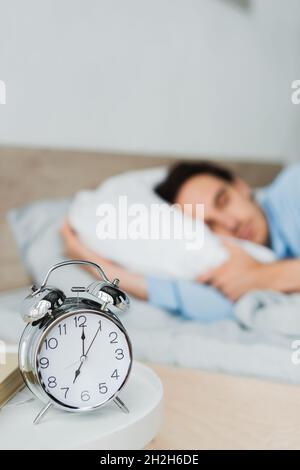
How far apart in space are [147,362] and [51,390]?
34cm

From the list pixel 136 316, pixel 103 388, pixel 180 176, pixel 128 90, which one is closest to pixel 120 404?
pixel 103 388

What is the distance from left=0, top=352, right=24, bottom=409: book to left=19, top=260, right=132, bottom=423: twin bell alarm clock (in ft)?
0.14

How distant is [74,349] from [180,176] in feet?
3.39

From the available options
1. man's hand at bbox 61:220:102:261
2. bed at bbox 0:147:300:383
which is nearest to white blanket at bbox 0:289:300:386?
bed at bbox 0:147:300:383

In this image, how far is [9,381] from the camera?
588mm

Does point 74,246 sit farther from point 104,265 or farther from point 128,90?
point 128,90

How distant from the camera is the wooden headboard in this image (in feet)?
4.13

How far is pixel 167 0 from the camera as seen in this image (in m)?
1.77

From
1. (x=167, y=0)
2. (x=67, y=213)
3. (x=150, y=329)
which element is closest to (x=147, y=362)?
(x=150, y=329)

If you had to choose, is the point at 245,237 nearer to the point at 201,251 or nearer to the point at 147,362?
the point at 201,251

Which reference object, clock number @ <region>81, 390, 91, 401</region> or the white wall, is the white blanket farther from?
the white wall

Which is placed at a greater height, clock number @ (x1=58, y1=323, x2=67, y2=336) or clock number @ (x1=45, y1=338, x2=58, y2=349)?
clock number @ (x1=58, y1=323, x2=67, y2=336)

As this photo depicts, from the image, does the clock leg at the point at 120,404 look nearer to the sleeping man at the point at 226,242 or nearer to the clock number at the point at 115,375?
the clock number at the point at 115,375

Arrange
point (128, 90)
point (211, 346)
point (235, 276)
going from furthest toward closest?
point (128, 90)
point (235, 276)
point (211, 346)
